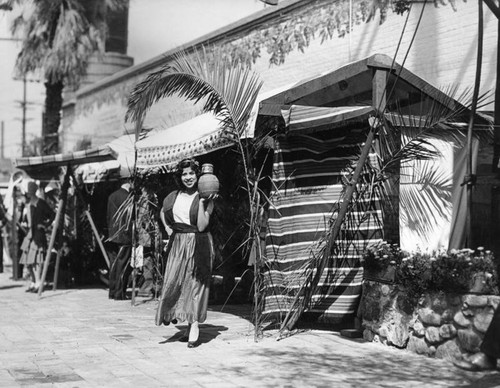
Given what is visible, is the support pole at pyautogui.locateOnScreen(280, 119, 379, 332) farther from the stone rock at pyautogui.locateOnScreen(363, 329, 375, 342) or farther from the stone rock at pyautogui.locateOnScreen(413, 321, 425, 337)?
the stone rock at pyautogui.locateOnScreen(413, 321, 425, 337)

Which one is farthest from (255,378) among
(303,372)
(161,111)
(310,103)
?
(161,111)

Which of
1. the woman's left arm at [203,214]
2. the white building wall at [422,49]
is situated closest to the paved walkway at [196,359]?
the woman's left arm at [203,214]

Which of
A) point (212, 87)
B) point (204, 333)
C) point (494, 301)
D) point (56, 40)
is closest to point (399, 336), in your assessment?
point (494, 301)

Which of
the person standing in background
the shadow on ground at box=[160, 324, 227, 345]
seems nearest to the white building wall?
the shadow on ground at box=[160, 324, 227, 345]

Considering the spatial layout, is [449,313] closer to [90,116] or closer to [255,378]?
[255,378]

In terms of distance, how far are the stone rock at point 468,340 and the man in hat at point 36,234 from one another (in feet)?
29.2

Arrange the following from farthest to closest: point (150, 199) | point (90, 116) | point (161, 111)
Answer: point (90, 116) < point (161, 111) < point (150, 199)

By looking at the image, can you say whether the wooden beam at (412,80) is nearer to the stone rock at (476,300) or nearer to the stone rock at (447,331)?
the stone rock at (476,300)

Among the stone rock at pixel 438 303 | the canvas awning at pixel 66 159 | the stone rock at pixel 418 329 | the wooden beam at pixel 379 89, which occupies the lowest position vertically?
the stone rock at pixel 418 329

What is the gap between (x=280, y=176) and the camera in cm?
Result: 959

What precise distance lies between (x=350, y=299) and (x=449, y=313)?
5.67 ft

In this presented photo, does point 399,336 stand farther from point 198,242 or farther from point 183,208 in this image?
point 183,208

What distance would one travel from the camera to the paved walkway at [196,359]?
22.1ft

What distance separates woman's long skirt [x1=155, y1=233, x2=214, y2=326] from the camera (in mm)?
8414
